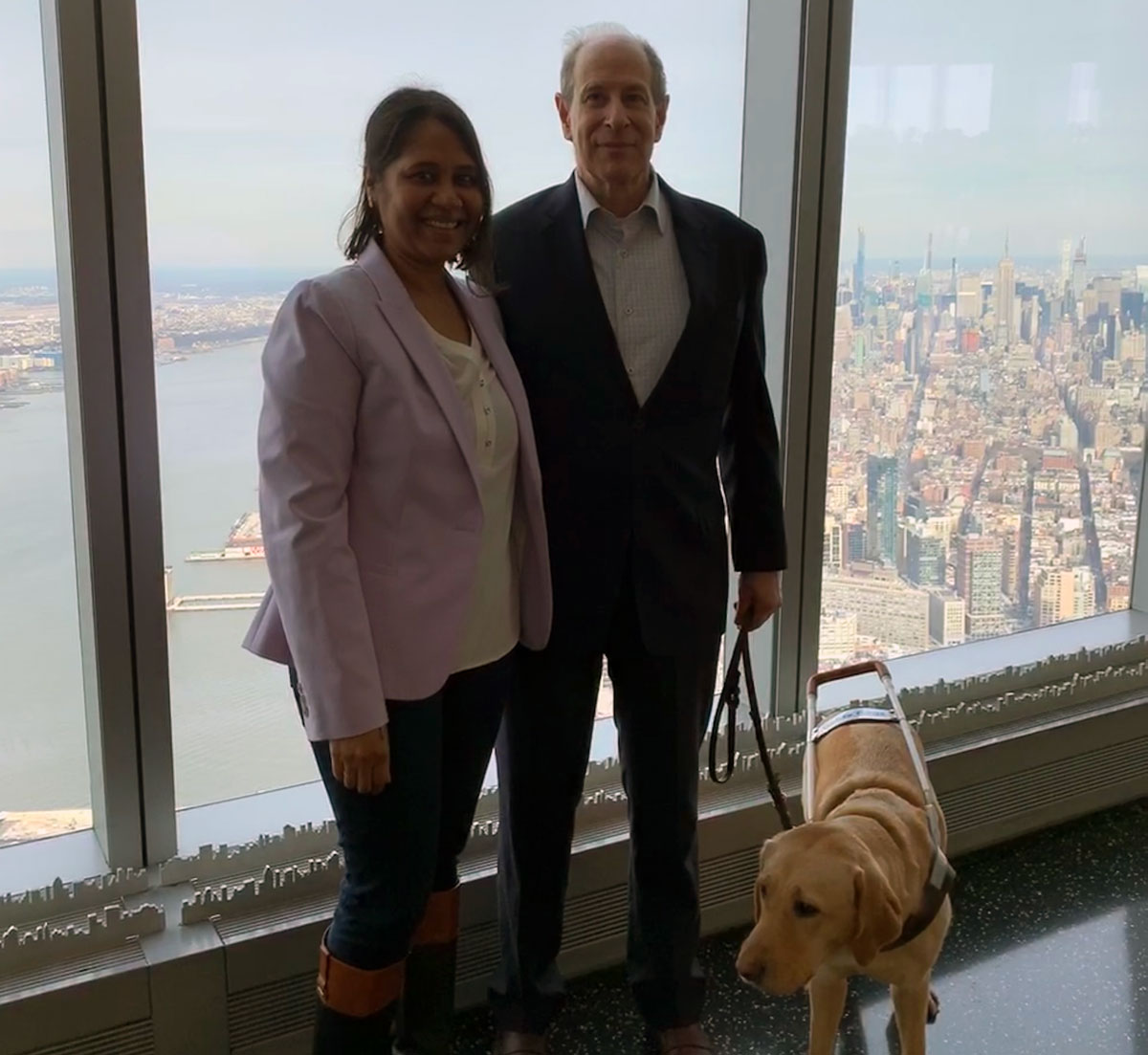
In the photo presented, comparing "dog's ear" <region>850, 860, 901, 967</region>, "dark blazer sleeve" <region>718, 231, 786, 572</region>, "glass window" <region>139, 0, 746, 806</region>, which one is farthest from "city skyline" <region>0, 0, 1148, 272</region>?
"dog's ear" <region>850, 860, 901, 967</region>

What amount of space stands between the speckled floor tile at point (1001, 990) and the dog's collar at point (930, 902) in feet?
1.56

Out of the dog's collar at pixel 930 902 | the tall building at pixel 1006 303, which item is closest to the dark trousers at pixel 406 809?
the dog's collar at pixel 930 902

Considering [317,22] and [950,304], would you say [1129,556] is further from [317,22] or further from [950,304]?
[317,22]

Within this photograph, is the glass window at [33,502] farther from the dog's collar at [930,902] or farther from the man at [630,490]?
the dog's collar at [930,902]

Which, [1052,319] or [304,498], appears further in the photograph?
[1052,319]

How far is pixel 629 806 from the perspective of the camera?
6.10ft

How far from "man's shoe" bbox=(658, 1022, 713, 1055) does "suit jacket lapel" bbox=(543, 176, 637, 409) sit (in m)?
0.99

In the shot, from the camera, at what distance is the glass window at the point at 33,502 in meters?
1.76

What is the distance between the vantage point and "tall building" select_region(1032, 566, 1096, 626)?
3.08 meters

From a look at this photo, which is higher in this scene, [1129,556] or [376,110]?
[376,110]

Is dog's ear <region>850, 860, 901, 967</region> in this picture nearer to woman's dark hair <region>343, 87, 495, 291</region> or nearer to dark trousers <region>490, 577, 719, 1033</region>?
dark trousers <region>490, 577, 719, 1033</region>

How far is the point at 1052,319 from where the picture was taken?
2932mm

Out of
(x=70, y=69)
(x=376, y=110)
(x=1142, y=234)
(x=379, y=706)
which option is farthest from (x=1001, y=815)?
(x=70, y=69)

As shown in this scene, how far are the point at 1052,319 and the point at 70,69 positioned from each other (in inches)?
89.0
